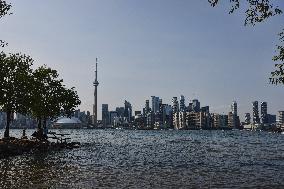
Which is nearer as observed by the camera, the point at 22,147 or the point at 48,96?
the point at 22,147

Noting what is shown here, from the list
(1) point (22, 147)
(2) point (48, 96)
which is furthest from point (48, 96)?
(1) point (22, 147)

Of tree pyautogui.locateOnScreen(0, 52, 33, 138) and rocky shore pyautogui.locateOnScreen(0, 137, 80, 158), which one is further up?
tree pyautogui.locateOnScreen(0, 52, 33, 138)

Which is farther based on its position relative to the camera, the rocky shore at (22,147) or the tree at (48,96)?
the tree at (48,96)

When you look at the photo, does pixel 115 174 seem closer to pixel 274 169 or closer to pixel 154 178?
pixel 154 178

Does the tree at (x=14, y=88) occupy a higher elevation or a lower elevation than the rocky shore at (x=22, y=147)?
higher

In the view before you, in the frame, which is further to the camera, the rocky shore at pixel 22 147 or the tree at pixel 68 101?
the tree at pixel 68 101

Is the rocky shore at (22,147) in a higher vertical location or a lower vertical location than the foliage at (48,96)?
lower

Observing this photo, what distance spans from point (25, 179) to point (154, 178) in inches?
422

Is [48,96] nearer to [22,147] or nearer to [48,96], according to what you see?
[48,96]

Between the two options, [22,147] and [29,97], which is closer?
[22,147]

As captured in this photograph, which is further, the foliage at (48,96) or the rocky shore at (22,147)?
the foliage at (48,96)

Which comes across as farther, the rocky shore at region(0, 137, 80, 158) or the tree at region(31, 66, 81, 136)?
the tree at region(31, 66, 81, 136)

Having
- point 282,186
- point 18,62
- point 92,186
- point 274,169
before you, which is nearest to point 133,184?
point 92,186

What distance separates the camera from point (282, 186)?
99.5ft
